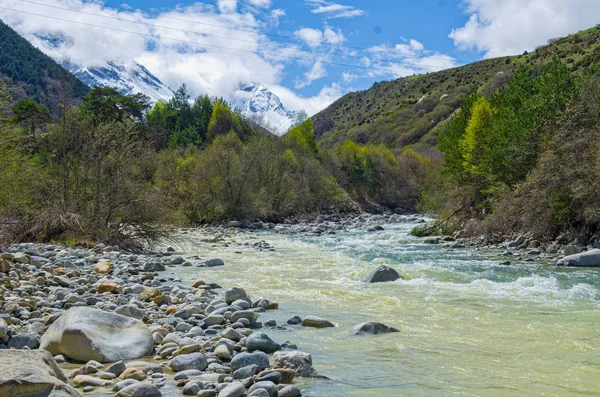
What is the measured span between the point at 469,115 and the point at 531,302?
25114mm

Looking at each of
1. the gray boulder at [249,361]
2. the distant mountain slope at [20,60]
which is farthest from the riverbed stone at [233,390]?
the distant mountain slope at [20,60]

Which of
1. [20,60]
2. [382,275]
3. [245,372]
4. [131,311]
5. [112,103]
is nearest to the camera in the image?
[245,372]

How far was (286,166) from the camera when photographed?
4647 centimetres

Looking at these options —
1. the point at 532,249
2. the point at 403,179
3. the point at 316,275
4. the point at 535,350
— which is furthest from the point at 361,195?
the point at 535,350

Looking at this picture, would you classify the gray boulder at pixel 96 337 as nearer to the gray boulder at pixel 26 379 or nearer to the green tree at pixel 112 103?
the gray boulder at pixel 26 379

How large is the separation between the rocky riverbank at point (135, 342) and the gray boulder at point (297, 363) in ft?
0.04

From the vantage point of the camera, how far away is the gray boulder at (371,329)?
759 cm

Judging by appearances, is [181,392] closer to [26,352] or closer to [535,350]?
[26,352]

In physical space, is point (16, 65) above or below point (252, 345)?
above

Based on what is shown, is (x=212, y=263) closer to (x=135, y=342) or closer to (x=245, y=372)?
(x=135, y=342)

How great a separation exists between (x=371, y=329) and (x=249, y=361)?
Answer: 2.49 meters

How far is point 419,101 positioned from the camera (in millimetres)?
121688

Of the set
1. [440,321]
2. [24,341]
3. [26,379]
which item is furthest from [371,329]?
[26,379]

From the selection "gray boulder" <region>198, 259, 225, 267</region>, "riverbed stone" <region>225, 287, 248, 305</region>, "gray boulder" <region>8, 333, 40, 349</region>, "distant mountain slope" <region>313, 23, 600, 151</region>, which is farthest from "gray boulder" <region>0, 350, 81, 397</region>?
"distant mountain slope" <region>313, 23, 600, 151</region>
